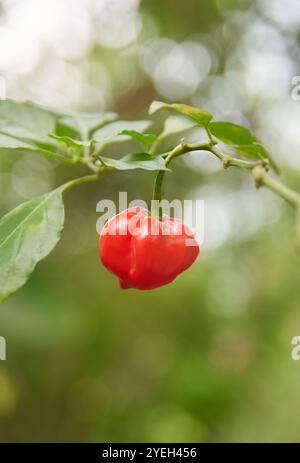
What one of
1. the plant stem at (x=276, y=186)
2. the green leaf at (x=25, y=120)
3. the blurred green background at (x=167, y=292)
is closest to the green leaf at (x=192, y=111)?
the plant stem at (x=276, y=186)

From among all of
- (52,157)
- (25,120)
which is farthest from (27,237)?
(25,120)

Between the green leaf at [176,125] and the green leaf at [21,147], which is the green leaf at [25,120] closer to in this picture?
the green leaf at [21,147]

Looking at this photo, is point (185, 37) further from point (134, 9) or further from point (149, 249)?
point (149, 249)

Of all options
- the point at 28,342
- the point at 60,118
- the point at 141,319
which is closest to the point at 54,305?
the point at 28,342

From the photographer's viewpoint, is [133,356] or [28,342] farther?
[133,356]

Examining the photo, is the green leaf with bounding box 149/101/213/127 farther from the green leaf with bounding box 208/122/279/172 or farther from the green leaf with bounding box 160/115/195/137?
the green leaf with bounding box 160/115/195/137

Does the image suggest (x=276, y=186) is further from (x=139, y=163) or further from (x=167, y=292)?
(x=167, y=292)
